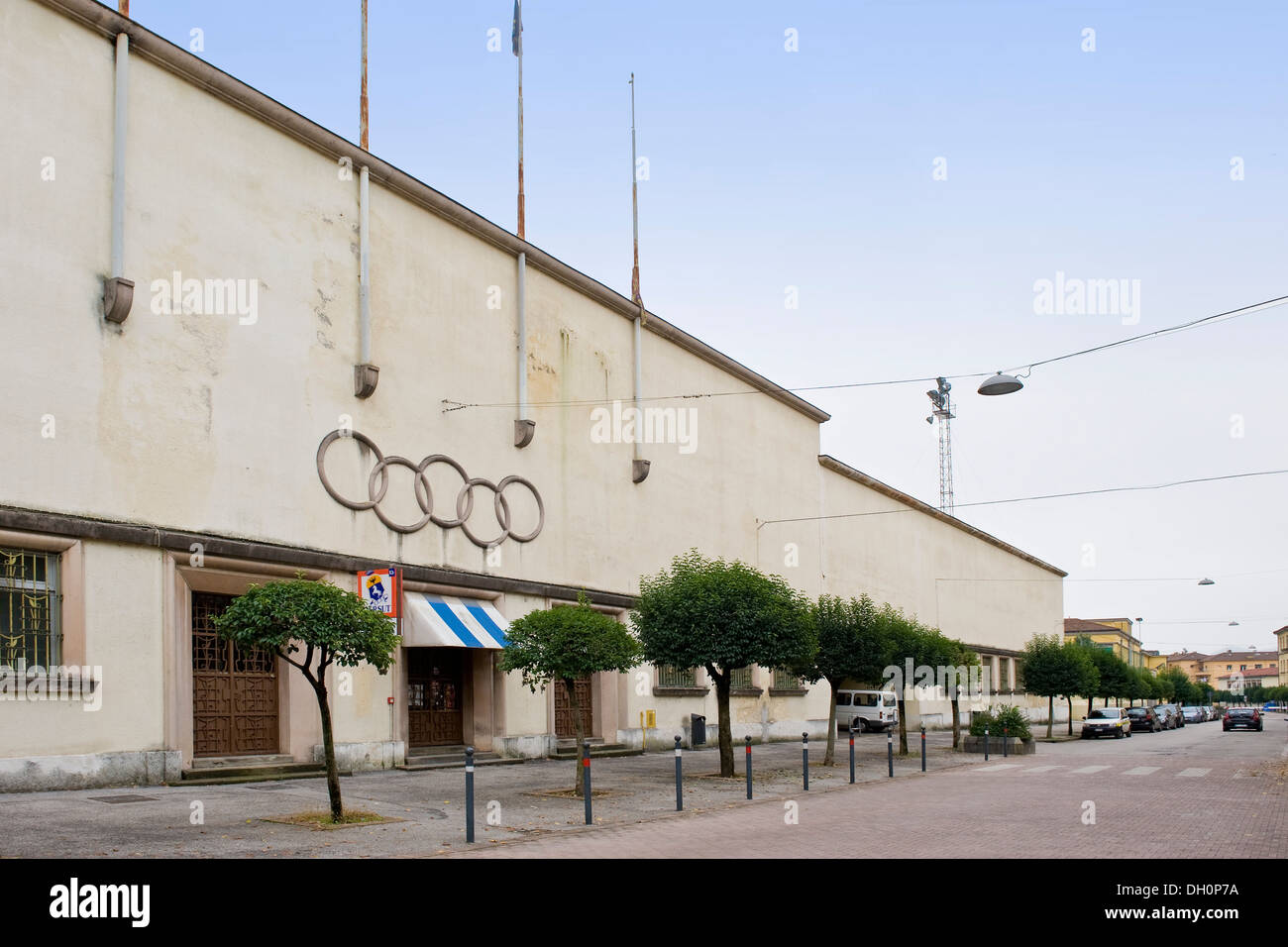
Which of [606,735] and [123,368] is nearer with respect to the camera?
[123,368]

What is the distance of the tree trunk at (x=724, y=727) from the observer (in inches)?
933

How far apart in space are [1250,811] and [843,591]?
3115 centimetres

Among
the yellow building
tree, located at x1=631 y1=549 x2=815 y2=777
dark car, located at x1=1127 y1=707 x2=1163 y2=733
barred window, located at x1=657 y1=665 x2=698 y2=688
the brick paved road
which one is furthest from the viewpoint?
the yellow building

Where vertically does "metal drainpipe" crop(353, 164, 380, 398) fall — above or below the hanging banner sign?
above

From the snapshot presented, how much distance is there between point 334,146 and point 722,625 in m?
12.7

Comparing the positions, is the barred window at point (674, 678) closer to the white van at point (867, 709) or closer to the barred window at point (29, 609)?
the white van at point (867, 709)

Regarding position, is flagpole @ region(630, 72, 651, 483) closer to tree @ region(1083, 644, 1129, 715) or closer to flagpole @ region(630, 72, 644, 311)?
flagpole @ region(630, 72, 644, 311)

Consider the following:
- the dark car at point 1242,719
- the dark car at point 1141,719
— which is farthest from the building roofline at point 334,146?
the dark car at point 1242,719

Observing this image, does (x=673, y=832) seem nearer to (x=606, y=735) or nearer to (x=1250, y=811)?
(x=1250, y=811)

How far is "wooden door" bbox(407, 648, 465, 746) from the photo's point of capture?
2573cm

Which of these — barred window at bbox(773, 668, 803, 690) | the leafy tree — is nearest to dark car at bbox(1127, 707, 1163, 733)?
the leafy tree

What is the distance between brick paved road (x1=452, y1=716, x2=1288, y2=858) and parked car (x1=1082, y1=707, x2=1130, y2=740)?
77.2 feet
